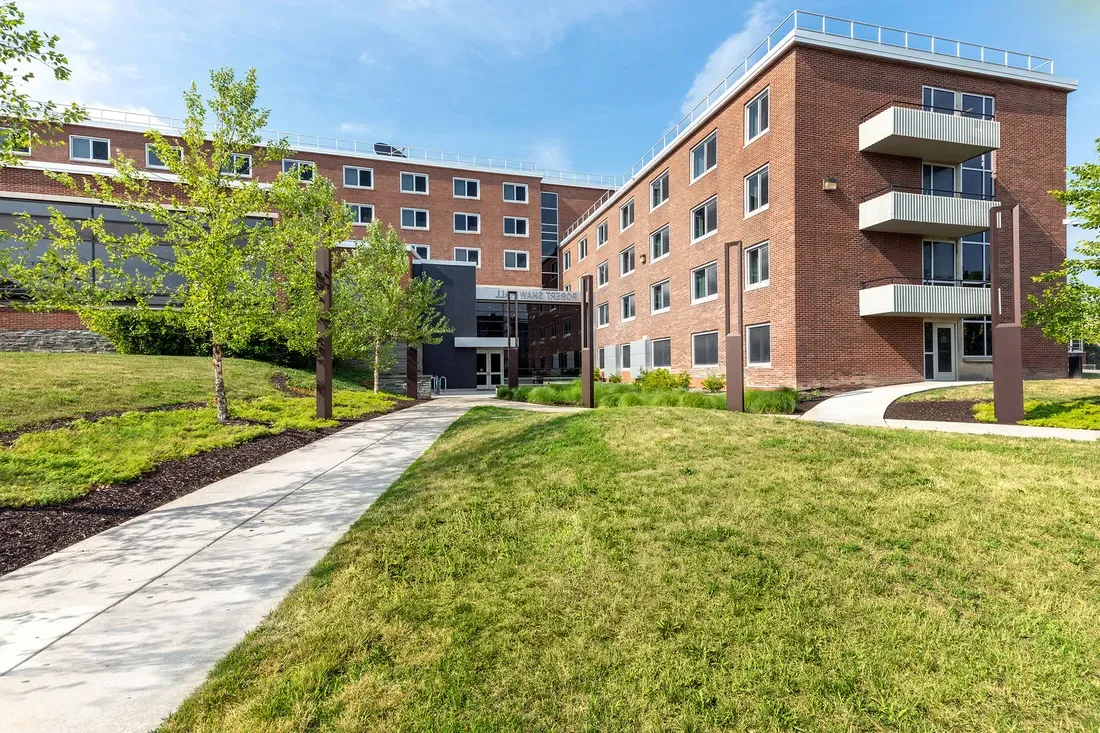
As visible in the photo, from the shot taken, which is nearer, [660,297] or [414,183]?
[660,297]

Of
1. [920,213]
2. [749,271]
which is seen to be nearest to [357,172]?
[749,271]

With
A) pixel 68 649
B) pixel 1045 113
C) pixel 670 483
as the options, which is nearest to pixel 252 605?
pixel 68 649

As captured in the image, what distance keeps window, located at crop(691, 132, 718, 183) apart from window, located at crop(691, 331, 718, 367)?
7.93 metres

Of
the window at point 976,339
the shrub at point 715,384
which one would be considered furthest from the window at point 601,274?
the window at point 976,339

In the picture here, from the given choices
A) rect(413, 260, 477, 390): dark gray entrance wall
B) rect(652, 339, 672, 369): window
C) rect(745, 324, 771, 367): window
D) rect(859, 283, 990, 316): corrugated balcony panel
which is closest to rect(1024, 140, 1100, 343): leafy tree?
rect(859, 283, 990, 316): corrugated balcony panel

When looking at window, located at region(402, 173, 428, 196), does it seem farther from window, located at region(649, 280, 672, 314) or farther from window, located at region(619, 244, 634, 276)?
window, located at region(649, 280, 672, 314)

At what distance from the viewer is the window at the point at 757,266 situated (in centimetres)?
2020

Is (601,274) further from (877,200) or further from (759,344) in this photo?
(877,200)

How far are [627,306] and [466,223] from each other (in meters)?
16.5

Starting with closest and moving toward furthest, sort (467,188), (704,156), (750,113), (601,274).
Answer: (750,113) → (704,156) → (601,274) → (467,188)

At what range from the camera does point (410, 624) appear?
329 centimetres

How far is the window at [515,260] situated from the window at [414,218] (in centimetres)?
700

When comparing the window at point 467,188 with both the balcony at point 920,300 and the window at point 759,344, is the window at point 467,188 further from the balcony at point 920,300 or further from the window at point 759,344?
the balcony at point 920,300

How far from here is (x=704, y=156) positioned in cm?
2469
